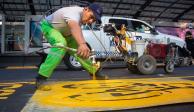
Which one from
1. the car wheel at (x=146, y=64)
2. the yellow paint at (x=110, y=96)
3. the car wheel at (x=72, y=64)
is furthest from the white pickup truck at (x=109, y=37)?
the yellow paint at (x=110, y=96)

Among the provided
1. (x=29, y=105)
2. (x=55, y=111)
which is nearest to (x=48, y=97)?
(x=29, y=105)

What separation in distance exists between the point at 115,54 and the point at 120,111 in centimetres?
746

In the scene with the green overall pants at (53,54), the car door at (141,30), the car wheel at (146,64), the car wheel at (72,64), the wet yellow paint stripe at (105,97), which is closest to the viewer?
the wet yellow paint stripe at (105,97)

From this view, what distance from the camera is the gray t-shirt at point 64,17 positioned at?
521 cm

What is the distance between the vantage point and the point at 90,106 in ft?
13.4

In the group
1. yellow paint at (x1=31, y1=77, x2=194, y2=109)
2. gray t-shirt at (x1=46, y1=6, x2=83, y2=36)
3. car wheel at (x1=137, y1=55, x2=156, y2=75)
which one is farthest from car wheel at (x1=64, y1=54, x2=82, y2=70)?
gray t-shirt at (x1=46, y1=6, x2=83, y2=36)

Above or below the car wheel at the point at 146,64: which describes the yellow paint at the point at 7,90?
below

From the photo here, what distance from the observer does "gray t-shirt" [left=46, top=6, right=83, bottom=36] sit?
5211 mm

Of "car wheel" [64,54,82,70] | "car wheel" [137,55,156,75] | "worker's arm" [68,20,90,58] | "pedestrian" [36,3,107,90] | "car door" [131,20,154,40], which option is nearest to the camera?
"worker's arm" [68,20,90,58]

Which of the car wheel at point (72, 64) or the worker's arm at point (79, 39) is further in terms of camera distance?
the car wheel at point (72, 64)

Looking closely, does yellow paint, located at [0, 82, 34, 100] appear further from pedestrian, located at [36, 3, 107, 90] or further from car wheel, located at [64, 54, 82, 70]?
car wheel, located at [64, 54, 82, 70]

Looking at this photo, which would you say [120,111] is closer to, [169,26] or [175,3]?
[169,26]

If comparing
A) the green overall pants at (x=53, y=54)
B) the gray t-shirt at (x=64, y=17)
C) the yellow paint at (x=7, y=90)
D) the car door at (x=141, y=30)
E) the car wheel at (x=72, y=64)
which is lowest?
the yellow paint at (x=7, y=90)

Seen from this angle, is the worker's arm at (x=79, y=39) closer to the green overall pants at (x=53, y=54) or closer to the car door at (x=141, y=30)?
the green overall pants at (x=53, y=54)
